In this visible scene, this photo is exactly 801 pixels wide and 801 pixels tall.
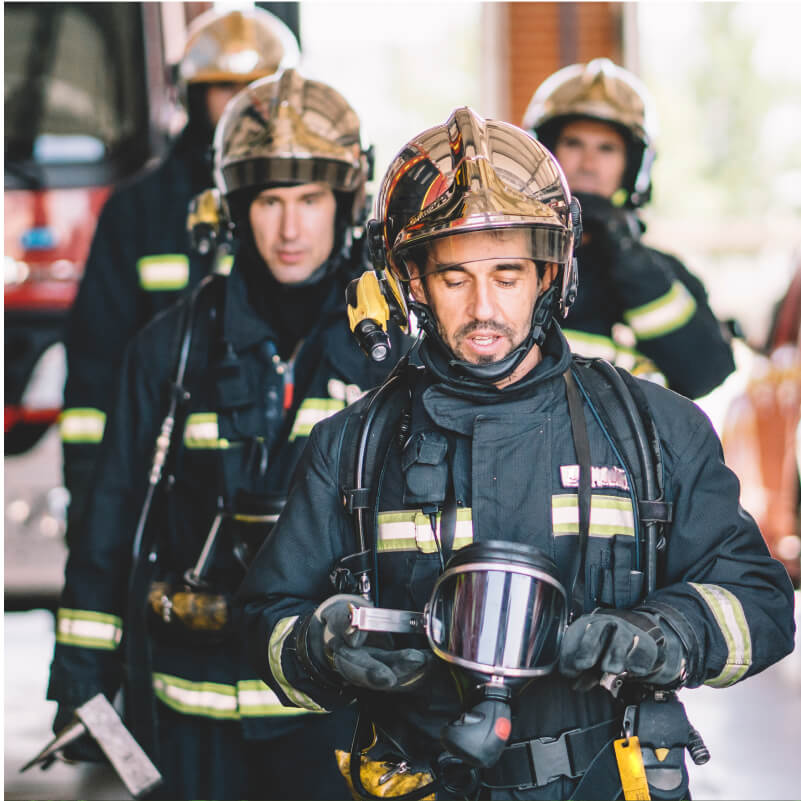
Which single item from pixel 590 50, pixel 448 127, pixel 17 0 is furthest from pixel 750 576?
pixel 590 50

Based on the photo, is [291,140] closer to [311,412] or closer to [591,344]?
[311,412]

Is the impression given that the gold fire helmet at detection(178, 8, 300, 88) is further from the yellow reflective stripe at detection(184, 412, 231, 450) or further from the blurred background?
the yellow reflective stripe at detection(184, 412, 231, 450)

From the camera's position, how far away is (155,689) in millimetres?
2744

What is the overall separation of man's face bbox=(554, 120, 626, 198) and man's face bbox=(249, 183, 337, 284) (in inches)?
37.6

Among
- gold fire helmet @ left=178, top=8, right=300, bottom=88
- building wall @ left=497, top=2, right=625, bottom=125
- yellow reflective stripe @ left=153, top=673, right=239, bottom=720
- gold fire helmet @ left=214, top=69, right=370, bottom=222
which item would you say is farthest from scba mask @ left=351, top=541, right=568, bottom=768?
building wall @ left=497, top=2, right=625, bottom=125

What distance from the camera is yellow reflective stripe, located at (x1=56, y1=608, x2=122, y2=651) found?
8.86 ft

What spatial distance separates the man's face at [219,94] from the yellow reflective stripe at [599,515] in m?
2.33

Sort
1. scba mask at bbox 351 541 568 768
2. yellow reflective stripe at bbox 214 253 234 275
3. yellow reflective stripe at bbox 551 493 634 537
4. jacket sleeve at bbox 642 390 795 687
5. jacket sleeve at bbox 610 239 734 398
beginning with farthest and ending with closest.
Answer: yellow reflective stripe at bbox 214 253 234 275, jacket sleeve at bbox 610 239 734 398, yellow reflective stripe at bbox 551 493 634 537, jacket sleeve at bbox 642 390 795 687, scba mask at bbox 351 541 568 768

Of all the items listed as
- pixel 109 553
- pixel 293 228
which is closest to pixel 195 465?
pixel 109 553

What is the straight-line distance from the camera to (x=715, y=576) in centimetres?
180

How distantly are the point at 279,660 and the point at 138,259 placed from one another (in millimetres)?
1981

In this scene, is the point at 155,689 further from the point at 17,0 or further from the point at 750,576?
the point at 17,0

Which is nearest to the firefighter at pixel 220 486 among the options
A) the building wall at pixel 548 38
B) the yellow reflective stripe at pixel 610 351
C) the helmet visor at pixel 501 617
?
the yellow reflective stripe at pixel 610 351

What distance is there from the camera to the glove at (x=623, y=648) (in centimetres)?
162
